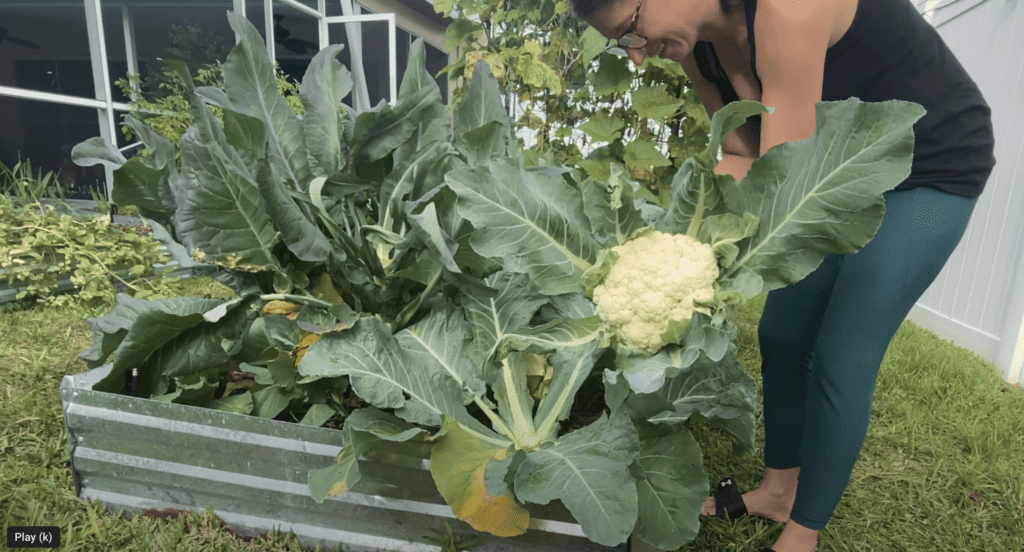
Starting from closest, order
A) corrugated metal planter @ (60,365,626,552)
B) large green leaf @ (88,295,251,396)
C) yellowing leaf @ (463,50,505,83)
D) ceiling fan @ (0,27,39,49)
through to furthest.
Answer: corrugated metal planter @ (60,365,626,552) < large green leaf @ (88,295,251,396) < yellowing leaf @ (463,50,505,83) < ceiling fan @ (0,27,39,49)

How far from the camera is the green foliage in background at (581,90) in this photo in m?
2.23

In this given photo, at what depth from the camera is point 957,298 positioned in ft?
10.1

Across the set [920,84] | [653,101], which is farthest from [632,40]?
[653,101]

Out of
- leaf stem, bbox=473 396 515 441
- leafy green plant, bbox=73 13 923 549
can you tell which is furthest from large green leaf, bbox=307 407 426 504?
leaf stem, bbox=473 396 515 441

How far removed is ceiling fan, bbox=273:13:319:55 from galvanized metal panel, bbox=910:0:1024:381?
19.9 ft

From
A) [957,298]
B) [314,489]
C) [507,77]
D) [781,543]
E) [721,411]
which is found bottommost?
[957,298]

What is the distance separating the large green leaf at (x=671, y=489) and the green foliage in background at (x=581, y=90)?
1.38m

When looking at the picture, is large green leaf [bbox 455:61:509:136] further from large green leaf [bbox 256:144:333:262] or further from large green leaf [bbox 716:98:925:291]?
large green leaf [bbox 716:98:925:291]

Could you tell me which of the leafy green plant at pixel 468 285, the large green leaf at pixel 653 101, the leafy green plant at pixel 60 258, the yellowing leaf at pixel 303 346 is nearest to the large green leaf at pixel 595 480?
the leafy green plant at pixel 468 285

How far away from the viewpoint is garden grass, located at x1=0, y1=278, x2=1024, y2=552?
0.88 meters

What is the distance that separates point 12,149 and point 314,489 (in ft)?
16.5

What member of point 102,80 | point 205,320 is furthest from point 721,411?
point 102,80

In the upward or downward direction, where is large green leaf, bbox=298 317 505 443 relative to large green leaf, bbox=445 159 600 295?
downward

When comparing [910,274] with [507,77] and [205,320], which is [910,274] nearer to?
[205,320]
